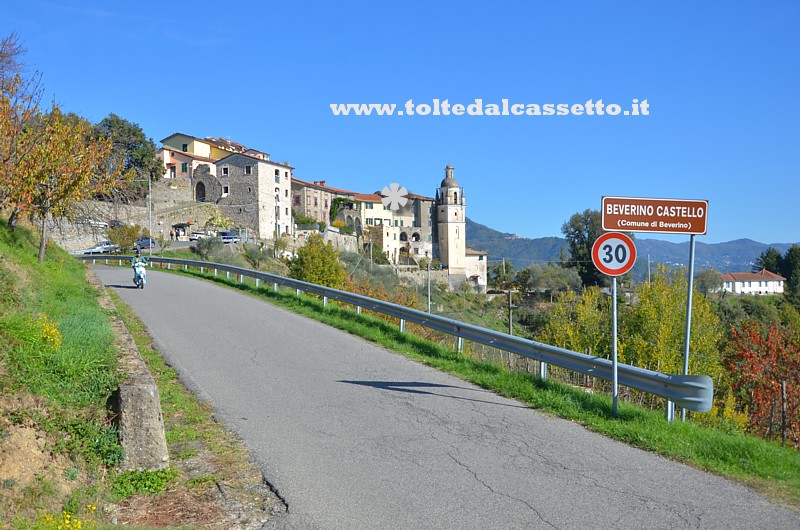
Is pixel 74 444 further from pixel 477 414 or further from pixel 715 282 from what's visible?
pixel 715 282

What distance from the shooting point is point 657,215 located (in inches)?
337

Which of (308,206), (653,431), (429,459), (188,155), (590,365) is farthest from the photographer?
(308,206)

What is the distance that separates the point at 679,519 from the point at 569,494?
2.91ft

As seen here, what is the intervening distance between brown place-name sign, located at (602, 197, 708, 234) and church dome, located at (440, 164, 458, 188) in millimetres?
117933

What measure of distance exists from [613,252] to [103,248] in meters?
56.6

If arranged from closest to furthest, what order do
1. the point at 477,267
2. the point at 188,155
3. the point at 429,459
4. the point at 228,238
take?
the point at 429,459, the point at 228,238, the point at 188,155, the point at 477,267

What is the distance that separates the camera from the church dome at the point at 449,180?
411 ft

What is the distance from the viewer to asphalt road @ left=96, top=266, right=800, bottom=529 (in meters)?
5.30

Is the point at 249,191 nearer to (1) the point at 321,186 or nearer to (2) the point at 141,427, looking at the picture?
(1) the point at 321,186


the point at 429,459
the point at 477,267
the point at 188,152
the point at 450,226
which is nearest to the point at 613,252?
the point at 429,459

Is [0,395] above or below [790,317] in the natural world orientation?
above

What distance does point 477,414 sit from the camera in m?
8.52

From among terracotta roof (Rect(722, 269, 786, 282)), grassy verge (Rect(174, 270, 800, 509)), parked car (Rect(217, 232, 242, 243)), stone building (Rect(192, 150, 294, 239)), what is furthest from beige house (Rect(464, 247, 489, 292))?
grassy verge (Rect(174, 270, 800, 509))

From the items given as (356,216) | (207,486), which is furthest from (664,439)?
(356,216)
